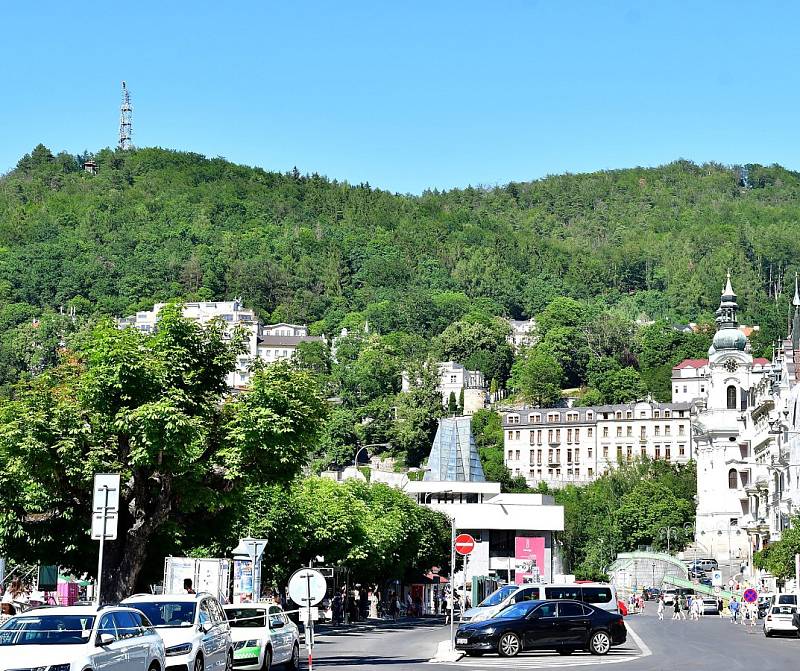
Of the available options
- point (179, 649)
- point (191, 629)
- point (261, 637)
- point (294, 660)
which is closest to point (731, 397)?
point (294, 660)

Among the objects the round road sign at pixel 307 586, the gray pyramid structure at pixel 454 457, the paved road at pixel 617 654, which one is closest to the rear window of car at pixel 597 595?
the paved road at pixel 617 654

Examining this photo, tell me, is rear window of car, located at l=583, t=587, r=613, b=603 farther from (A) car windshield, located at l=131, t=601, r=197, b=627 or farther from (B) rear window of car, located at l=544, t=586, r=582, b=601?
(A) car windshield, located at l=131, t=601, r=197, b=627

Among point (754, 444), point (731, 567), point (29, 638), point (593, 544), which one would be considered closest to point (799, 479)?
point (754, 444)

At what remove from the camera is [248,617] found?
32.5 metres

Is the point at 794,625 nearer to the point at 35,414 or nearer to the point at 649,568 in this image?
the point at 35,414

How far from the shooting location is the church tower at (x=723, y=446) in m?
151

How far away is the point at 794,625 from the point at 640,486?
111m

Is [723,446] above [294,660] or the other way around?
above

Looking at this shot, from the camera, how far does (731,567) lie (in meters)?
143

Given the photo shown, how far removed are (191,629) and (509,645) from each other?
1602 cm

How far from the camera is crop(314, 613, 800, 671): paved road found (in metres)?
34.9

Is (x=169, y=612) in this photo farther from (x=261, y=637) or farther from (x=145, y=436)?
(x=145, y=436)

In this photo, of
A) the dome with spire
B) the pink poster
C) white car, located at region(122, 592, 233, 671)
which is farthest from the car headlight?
the dome with spire

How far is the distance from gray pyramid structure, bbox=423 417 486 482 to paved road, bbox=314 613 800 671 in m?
85.8
